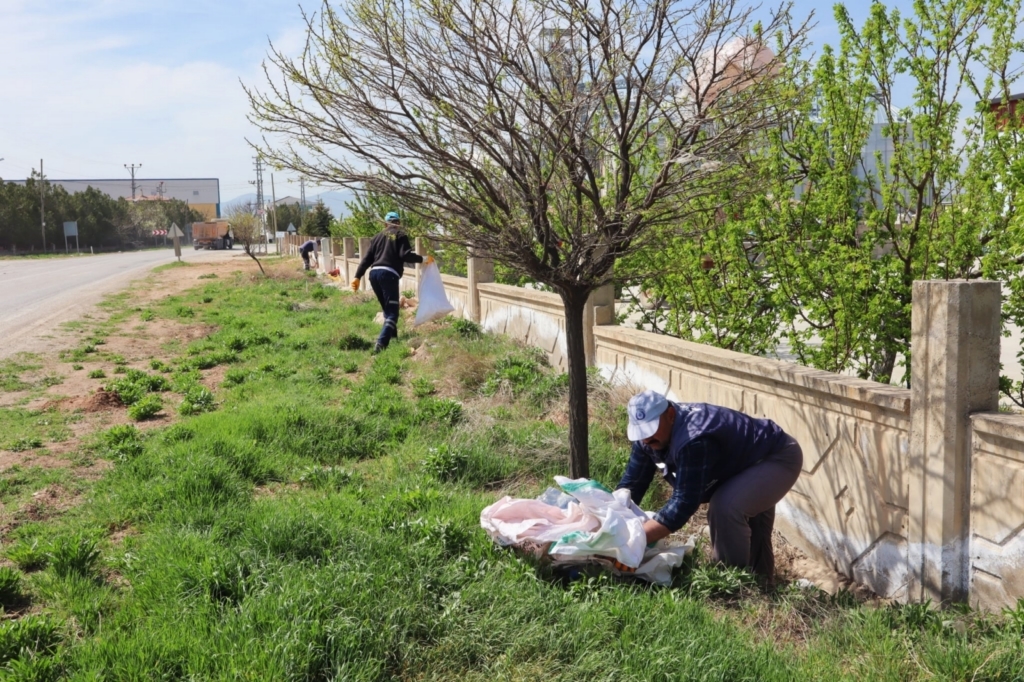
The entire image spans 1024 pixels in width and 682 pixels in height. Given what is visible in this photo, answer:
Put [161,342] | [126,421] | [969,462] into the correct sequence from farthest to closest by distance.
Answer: [161,342] → [126,421] → [969,462]

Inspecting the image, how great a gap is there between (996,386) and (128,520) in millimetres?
4515

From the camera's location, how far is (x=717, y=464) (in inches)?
177

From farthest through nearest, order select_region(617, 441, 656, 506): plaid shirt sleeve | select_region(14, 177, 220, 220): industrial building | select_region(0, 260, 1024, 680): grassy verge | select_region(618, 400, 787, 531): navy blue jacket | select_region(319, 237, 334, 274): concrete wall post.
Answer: select_region(14, 177, 220, 220): industrial building < select_region(319, 237, 334, 274): concrete wall post < select_region(617, 441, 656, 506): plaid shirt sleeve < select_region(618, 400, 787, 531): navy blue jacket < select_region(0, 260, 1024, 680): grassy verge

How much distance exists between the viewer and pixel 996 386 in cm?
399

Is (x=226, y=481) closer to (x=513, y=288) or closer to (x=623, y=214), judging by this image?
(x=623, y=214)

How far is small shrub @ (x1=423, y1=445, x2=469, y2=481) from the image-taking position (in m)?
5.67

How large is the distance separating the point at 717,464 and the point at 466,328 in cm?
704

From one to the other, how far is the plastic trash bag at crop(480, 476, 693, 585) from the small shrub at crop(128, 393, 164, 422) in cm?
424

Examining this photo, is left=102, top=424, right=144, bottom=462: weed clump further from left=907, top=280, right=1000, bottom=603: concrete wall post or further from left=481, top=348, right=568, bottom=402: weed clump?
left=907, top=280, right=1000, bottom=603: concrete wall post

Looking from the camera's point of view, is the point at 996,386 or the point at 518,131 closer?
the point at 996,386

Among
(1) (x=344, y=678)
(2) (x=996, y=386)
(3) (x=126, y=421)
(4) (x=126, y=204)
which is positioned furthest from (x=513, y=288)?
A: (4) (x=126, y=204)

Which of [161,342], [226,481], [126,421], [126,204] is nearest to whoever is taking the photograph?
[226,481]

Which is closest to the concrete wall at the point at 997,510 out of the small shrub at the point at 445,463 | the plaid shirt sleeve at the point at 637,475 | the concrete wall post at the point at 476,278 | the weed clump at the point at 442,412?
the plaid shirt sleeve at the point at 637,475

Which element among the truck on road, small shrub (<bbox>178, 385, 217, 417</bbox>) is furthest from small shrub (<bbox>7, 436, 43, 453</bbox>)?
the truck on road
